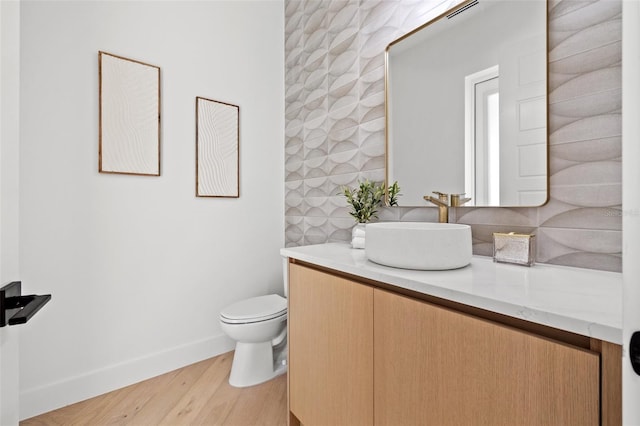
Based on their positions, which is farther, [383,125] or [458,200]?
[383,125]

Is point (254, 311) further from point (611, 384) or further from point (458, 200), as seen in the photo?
point (611, 384)

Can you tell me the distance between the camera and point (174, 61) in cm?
191

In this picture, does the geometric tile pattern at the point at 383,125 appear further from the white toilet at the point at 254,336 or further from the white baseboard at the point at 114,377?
the white baseboard at the point at 114,377

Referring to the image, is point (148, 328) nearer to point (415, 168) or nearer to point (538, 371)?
point (415, 168)

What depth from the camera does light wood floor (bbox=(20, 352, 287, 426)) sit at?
1460mm

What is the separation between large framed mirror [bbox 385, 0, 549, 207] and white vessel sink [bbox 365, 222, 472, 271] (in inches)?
13.0

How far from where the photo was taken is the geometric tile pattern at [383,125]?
886 mm

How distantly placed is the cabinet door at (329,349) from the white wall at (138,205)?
0.96 meters

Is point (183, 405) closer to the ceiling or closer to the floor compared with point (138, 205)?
closer to the floor

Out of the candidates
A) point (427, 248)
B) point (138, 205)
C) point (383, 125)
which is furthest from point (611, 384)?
point (138, 205)

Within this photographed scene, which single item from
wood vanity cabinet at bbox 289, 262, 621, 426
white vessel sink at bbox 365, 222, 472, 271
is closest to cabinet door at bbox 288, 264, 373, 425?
wood vanity cabinet at bbox 289, 262, 621, 426

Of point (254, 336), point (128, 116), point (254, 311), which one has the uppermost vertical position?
point (128, 116)

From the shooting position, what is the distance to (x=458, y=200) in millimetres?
1246

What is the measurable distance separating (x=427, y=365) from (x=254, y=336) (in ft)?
3.85
